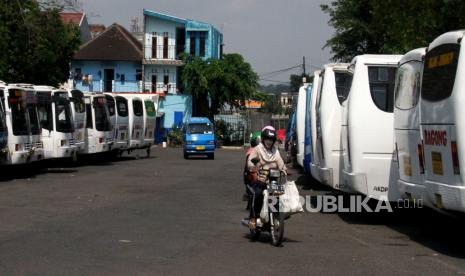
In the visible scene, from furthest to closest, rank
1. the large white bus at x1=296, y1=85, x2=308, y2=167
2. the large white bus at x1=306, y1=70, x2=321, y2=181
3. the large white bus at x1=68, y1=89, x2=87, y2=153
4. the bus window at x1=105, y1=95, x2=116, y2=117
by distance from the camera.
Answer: the bus window at x1=105, y1=95, x2=116, y2=117 → the large white bus at x1=68, y1=89, x2=87, y2=153 → the large white bus at x1=296, y1=85, x2=308, y2=167 → the large white bus at x1=306, y1=70, x2=321, y2=181

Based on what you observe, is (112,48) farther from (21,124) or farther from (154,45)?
(21,124)

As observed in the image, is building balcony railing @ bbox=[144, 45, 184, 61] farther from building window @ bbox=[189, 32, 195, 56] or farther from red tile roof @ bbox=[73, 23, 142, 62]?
building window @ bbox=[189, 32, 195, 56]

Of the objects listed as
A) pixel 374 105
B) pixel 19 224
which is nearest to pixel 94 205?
pixel 19 224

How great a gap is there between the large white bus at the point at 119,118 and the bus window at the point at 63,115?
6808mm

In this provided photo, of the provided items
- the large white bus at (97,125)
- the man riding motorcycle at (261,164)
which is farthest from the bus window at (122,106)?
the man riding motorcycle at (261,164)

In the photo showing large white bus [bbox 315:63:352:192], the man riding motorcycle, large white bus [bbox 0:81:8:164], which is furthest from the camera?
large white bus [bbox 0:81:8:164]

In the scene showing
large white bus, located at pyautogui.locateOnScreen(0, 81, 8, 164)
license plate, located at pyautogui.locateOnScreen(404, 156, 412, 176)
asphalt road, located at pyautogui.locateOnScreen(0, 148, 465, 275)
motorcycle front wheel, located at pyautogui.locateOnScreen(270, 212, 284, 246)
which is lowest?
asphalt road, located at pyautogui.locateOnScreen(0, 148, 465, 275)

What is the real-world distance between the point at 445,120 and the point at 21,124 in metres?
16.7

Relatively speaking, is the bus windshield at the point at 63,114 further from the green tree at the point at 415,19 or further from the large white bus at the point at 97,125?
the green tree at the point at 415,19

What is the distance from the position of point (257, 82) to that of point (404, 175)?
52943mm

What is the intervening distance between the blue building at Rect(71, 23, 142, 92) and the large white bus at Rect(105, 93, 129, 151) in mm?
30402

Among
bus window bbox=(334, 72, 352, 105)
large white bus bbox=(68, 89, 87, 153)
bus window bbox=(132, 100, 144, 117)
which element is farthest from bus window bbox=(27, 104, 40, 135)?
bus window bbox=(132, 100, 144, 117)

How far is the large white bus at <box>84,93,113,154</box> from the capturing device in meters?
32.8

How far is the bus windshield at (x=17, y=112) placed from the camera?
934 inches
